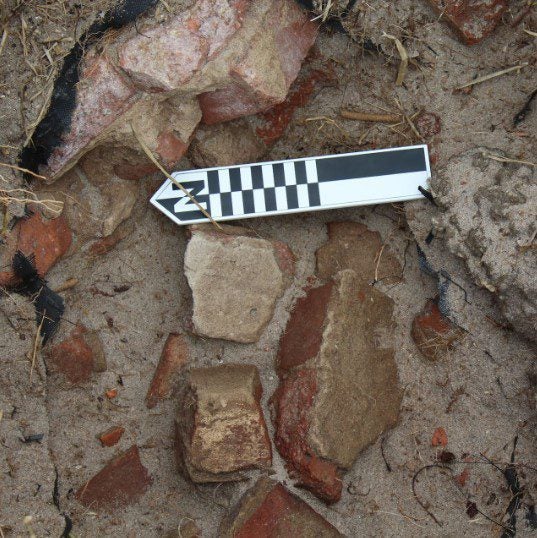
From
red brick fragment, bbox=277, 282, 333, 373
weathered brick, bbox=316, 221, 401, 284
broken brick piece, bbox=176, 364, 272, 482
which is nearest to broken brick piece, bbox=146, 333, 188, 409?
broken brick piece, bbox=176, 364, 272, 482

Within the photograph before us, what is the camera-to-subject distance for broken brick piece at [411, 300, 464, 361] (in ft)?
7.80

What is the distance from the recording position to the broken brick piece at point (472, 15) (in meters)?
2.27

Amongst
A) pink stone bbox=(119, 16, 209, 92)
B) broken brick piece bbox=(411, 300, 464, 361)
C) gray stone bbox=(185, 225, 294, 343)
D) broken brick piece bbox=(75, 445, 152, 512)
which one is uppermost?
pink stone bbox=(119, 16, 209, 92)

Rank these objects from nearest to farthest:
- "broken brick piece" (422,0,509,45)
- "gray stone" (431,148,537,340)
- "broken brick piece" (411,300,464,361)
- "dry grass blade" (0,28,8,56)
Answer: "dry grass blade" (0,28,8,56), "gray stone" (431,148,537,340), "broken brick piece" (422,0,509,45), "broken brick piece" (411,300,464,361)

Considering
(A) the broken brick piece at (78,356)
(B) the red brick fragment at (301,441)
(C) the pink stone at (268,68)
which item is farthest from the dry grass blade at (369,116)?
(A) the broken brick piece at (78,356)

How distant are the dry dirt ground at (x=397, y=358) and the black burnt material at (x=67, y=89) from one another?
0.39m

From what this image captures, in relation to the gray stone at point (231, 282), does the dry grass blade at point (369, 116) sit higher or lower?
higher

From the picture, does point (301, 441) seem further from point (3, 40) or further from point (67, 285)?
point (3, 40)

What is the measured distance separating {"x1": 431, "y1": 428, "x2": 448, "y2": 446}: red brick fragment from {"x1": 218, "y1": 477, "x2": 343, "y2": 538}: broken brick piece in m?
0.45

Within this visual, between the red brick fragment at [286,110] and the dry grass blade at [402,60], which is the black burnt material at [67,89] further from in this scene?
the dry grass blade at [402,60]

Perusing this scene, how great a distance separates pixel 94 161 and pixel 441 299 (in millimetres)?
1260

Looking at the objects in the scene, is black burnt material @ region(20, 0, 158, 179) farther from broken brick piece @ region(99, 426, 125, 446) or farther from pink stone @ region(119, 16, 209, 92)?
broken brick piece @ region(99, 426, 125, 446)

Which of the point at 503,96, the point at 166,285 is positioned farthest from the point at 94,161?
the point at 503,96

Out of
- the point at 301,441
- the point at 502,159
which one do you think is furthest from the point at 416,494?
the point at 502,159
